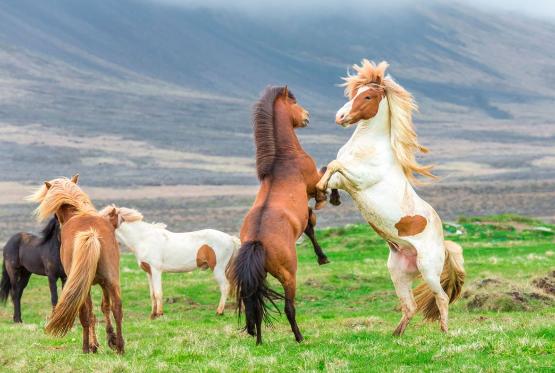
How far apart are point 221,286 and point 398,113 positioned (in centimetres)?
735

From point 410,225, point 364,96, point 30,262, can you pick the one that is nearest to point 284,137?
point 364,96

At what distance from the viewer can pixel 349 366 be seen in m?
8.82

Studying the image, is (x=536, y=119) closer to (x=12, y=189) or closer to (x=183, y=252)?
(x=12, y=189)

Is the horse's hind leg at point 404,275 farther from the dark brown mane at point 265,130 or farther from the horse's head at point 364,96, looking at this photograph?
the dark brown mane at point 265,130

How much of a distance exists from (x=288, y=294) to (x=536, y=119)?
6615 inches

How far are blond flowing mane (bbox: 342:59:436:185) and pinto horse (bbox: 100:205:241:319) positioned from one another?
6.91 m

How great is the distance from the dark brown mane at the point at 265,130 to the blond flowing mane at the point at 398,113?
1.04 m

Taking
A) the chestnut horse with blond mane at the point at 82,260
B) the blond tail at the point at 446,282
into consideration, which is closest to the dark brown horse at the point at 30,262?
the chestnut horse with blond mane at the point at 82,260

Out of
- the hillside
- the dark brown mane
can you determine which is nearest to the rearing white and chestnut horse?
the dark brown mane

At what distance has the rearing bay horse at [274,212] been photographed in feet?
33.5

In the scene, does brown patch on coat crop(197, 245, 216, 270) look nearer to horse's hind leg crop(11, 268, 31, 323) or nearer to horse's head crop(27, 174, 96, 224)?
horse's hind leg crop(11, 268, 31, 323)

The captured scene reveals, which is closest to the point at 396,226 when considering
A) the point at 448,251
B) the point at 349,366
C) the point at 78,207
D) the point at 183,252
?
the point at 448,251

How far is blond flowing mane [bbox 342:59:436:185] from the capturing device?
1089cm

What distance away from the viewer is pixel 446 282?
11469mm
